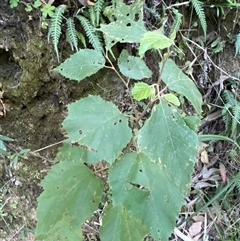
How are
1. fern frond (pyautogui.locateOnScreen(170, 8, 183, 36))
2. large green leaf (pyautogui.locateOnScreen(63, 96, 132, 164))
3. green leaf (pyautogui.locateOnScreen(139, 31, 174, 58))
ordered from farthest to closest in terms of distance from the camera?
fern frond (pyautogui.locateOnScreen(170, 8, 183, 36))
large green leaf (pyautogui.locateOnScreen(63, 96, 132, 164))
green leaf (pyautogui.locateOnScreen(139, 31, 174, 58))

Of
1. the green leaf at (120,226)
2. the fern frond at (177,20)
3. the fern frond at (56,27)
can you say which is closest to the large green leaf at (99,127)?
the green leaf at (120,226)

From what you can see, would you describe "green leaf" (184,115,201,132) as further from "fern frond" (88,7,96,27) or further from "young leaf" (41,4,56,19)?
"young leaf" (41,4,56,19)

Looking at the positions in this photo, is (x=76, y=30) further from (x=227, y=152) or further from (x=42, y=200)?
(x=227, y=152)

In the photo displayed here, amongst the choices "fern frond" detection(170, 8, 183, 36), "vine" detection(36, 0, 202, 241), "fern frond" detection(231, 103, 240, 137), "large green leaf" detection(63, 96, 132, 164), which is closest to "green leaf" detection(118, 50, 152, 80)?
"vine" detection(36, 0, 202, 241)

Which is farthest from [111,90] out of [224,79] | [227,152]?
[227,152]

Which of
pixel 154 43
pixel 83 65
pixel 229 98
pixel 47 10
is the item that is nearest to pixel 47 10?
pixel 47 10

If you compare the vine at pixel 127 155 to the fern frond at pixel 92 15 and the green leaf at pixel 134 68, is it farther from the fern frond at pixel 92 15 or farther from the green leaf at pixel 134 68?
the fern frond at pixel 92 15
